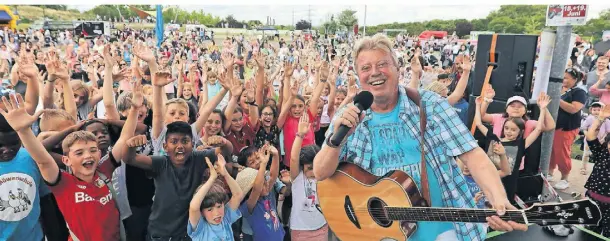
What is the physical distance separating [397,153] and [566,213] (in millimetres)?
774

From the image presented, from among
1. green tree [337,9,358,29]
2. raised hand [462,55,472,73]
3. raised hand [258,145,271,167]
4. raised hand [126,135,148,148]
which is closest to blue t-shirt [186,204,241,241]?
raised hand [258,145,271,167]

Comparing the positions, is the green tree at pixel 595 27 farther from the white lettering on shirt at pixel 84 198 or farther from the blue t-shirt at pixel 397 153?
the white lettering on shirt at pixel 84 198

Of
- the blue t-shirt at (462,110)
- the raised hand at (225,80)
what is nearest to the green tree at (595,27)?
the blue t-shirt at (462,110)

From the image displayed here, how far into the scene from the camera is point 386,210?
231 cm

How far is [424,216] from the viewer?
2189mm

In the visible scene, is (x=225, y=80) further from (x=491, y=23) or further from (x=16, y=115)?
(x=491, y=23)

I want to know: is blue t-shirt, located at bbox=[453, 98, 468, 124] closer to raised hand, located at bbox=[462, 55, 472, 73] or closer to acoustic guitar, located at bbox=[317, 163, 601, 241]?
raised hand, located at bbox=[462, 55, 472, 73]

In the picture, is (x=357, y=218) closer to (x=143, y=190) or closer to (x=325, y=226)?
(x=325, y=226)

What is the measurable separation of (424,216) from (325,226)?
1.51m

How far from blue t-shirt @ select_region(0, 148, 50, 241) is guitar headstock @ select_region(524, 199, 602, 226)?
2.82m

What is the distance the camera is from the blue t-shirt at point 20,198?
2.55 metres

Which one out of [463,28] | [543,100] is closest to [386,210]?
[543,100]

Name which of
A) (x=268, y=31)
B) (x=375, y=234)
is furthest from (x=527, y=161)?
(x=268, y=31)

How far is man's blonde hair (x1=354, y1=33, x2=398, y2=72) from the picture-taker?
2.17 meters
